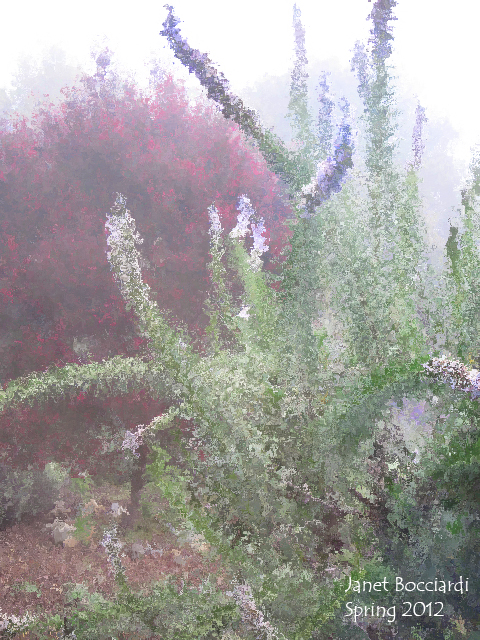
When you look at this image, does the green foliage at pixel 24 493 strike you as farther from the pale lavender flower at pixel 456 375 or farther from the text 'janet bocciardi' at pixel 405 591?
the pale lavender flower at pixel 456 375

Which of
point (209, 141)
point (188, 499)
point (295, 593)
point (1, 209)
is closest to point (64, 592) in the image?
point (188, 499)

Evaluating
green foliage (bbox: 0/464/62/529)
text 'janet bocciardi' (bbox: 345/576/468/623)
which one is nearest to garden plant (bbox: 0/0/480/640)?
text 'janet bocciardi' (bbox: 345/576/468/623)

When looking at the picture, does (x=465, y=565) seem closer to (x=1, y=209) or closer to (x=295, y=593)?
(x=295, y=593)

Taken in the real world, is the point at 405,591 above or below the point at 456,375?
below

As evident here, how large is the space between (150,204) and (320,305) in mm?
1660

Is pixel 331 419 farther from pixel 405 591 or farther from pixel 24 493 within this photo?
pixel 24 493

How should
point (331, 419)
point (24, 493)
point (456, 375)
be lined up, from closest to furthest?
point (456, 375) < point (331, 419) < point (24, 493)

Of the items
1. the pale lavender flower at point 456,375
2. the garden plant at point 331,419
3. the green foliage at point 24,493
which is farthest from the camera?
the green foliage at point 24,493

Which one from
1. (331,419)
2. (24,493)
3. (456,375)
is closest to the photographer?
(456,375)

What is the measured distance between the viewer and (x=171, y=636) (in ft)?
2.52

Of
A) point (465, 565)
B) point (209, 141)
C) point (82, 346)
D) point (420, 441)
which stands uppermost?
point (209, 141)

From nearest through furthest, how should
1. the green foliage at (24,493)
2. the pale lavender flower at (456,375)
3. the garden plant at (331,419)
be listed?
1. the pale lavender flower at (456,375)
2. the garden plant at (331,419)
3. the green foliage at (24,493)

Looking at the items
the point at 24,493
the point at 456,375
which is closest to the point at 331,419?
the point at 456,375

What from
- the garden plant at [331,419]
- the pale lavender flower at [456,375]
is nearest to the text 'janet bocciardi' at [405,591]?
the garden plant at [331,419]
